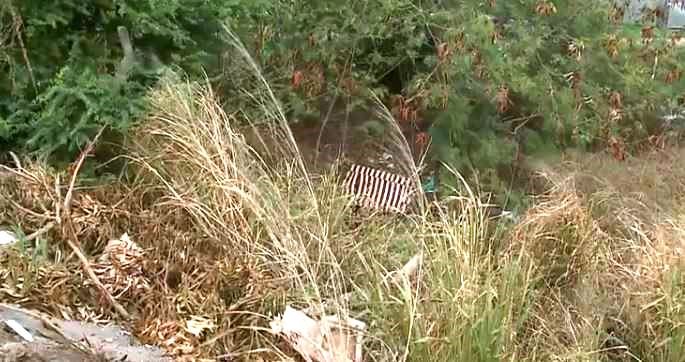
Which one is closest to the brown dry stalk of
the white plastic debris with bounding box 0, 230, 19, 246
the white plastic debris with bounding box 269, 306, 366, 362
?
the white plastic debris with bounding box 0, 230, 19, 246

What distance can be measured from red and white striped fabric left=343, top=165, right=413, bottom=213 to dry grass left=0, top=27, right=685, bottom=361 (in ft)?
0.77

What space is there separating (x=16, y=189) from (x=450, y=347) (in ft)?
7.18

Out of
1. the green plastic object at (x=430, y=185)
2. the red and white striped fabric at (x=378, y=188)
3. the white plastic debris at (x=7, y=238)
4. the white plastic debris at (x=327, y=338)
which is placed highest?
the white plastic debris at (x=7, y=238)

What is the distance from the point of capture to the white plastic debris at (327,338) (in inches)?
109

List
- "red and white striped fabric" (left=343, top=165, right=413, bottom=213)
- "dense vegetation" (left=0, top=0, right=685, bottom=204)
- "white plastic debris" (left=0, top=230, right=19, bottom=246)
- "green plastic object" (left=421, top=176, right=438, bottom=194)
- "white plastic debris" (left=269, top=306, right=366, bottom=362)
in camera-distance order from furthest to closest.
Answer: "green plastic object" (left=421, top=176, right=438, bottom=194), "dense vegetation" (left=0, top=0, right=685, bottom=204), "red and white striped fabric" (left=343, top=165, right=413, bottom=213), "white plastic debris" (left=0, top=230, right=19, bottom=246), "white plastic debris" (left=269, top=306, right=366, bottom=362)

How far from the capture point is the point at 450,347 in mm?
2705

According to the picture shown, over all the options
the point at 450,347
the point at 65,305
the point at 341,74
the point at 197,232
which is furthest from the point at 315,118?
the point at 450,347

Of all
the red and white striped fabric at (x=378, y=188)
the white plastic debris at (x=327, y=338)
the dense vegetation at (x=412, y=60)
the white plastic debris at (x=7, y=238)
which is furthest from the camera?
the dense vegetation at (x=412, y=60)

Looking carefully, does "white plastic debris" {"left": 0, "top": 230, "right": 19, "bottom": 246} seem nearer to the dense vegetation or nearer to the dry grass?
the dry grass

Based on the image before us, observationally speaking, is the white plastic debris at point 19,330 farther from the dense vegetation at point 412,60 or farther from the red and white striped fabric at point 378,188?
the red and white striped fabric at point 378,188

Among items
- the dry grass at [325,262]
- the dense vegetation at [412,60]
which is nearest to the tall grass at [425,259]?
the dry grass at [325,262]

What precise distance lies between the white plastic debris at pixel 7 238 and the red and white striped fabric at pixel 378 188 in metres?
1.55

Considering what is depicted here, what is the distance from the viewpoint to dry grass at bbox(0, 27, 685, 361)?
288 cm

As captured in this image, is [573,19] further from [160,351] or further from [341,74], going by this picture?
[160,351]
